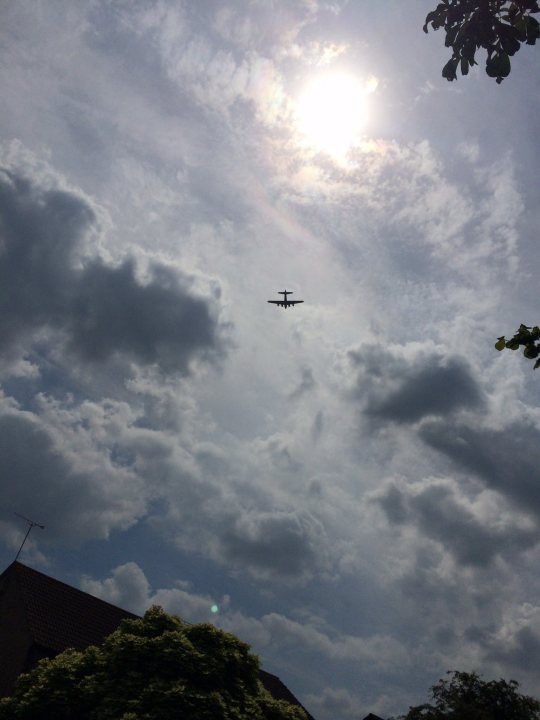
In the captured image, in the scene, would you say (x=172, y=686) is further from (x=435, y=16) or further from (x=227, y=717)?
(x=435, y=16)

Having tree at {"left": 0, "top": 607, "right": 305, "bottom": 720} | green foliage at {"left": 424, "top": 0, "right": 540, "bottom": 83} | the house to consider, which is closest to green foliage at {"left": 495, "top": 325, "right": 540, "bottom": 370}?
green foliage at {"left": 424, "top": 0, "right": 540, "bottom": 83}

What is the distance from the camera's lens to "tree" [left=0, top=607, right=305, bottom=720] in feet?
59.3

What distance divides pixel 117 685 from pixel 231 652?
187 inches

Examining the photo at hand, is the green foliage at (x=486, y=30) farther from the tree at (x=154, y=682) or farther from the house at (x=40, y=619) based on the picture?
the house at (x=40, y=619)

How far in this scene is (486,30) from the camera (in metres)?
7.17

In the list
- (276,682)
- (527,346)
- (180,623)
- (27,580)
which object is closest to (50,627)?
(27,580)

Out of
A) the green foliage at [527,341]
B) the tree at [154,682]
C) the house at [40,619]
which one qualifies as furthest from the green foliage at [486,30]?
the house at [40,619]

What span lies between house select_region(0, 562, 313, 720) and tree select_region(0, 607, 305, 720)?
1243 cm

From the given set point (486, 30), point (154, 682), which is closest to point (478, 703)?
point (154, 682)

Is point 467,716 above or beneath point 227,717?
above

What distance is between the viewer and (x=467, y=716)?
1334 inches

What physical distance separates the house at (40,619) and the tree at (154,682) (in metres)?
12.4

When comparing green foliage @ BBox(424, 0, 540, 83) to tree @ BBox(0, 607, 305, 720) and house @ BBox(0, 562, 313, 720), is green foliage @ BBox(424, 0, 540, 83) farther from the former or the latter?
house @ BBox(0, 562, 313, 720)

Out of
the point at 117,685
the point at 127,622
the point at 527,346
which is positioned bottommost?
the point at 117,685
